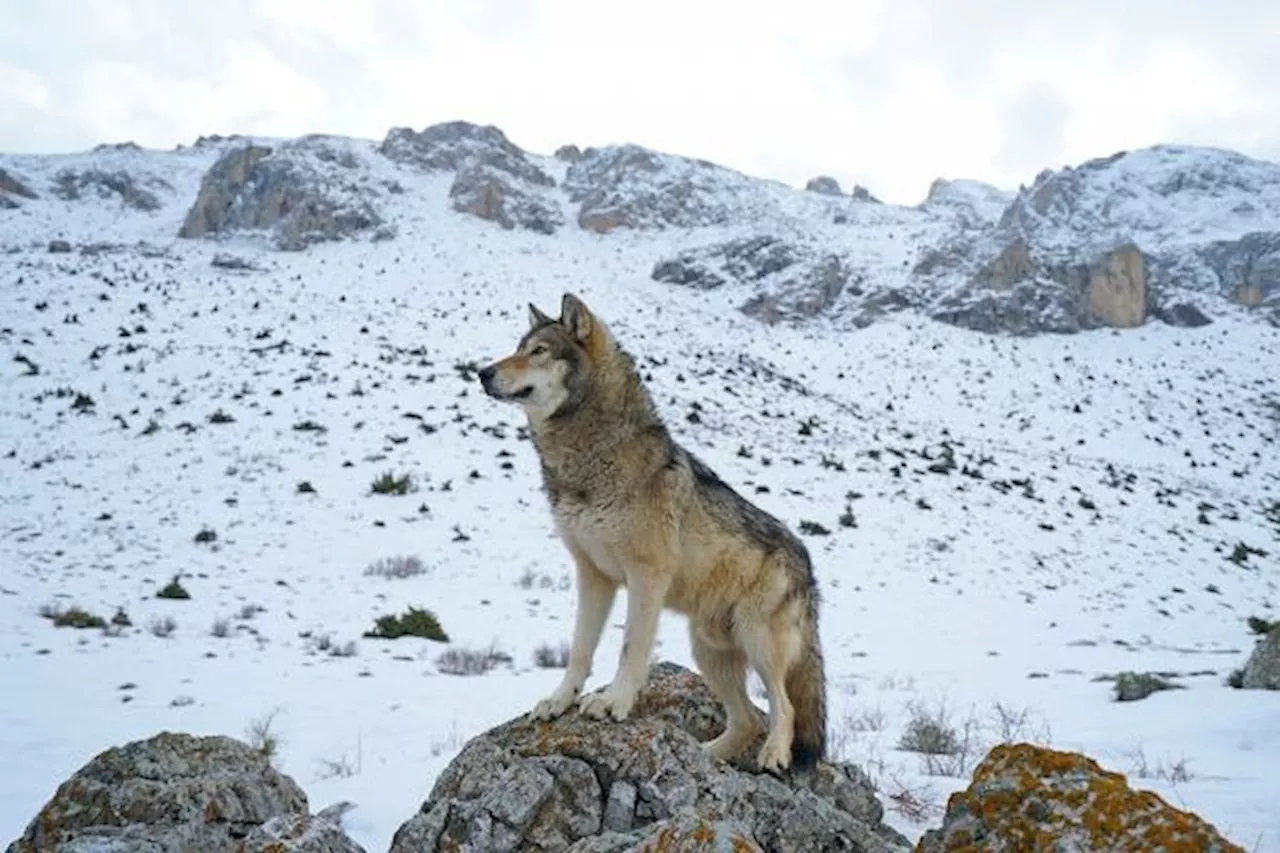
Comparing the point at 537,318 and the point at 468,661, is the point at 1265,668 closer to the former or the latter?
the point at 468,661

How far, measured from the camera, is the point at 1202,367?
1656 inches

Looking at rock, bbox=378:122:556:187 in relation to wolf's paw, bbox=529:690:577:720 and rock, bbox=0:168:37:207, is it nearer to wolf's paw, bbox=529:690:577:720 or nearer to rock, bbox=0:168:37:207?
rock, bbox=0:168:37:207

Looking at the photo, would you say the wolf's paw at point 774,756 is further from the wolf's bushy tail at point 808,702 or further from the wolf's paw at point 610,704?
the wolf's paw at point 610,704

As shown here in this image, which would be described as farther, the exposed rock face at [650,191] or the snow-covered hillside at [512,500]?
the exposed rock face at [650,191]

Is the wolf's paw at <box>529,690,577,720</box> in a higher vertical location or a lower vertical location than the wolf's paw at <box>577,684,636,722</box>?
lower

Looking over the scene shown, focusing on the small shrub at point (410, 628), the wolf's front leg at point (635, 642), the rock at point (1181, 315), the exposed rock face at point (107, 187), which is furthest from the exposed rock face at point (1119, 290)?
the exposed rock face at point (107, 187)

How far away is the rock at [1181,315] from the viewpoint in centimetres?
4828

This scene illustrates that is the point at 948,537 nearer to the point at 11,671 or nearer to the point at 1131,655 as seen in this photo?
the point at 1131,655

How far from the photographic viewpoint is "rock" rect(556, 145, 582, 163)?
3371 inches

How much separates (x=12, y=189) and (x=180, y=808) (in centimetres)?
7360

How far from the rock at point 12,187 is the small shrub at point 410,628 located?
63.9 meters

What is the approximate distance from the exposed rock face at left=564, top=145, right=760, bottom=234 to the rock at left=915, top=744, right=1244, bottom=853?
60.5 m

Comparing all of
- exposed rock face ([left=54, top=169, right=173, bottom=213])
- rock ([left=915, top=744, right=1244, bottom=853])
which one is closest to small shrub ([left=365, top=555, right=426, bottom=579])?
rock ([left=915, top=744, right=1244, bottom=853])

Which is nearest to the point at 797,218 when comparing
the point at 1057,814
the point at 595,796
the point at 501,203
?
the point at 501,203
